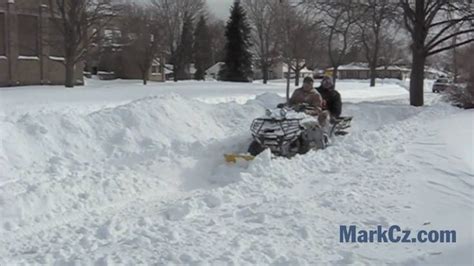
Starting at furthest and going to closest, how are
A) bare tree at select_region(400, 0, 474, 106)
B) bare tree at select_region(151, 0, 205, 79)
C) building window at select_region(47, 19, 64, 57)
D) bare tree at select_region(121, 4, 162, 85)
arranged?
bare tree at select_region(151, 0, 205, 79) → bare tree at select_region(121, 4, 162, 85) → building window at select_region(47, 19, 64, 57) → bare tree at select_region(400, 0, 474, 106)

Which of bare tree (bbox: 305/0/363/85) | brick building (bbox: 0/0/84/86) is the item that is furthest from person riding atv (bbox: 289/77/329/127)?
brick building (bbox: 0/0/84/86)

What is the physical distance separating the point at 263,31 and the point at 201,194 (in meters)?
64.4

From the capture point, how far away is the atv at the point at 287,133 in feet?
34.7

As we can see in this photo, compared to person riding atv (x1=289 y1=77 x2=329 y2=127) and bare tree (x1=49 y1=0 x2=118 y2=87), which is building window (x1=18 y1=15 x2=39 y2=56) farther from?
person riding atv (x1=289 y1=77 x2=329 y2=127)

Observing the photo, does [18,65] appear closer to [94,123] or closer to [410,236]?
[94,123]

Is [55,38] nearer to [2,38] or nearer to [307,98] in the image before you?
[2,38]

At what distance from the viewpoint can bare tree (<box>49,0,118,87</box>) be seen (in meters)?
38.0

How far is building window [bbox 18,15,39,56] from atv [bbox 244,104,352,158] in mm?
37389

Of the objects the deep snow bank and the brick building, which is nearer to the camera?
the deep snow bank

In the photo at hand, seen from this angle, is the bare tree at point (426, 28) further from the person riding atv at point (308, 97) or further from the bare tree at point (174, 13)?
the bare tree at point (174, 13)

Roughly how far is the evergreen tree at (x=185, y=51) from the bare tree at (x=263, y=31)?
335 inches

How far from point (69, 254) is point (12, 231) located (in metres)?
1.45

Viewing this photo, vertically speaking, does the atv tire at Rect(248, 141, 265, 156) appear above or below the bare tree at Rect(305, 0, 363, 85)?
below

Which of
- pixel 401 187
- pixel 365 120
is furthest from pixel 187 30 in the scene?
pixel 401 187
